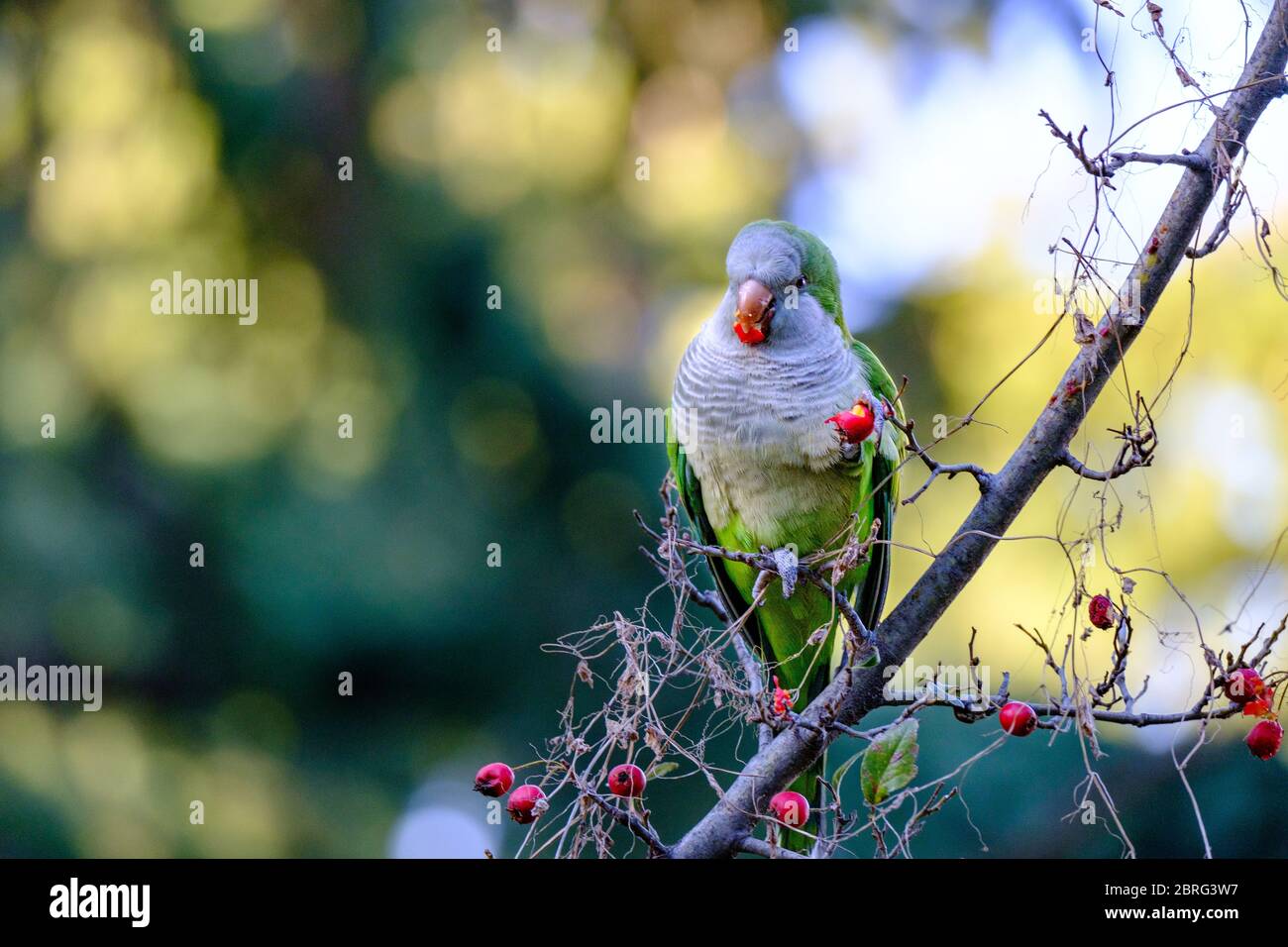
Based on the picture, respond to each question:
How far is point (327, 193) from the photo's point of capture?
2324 millimetres

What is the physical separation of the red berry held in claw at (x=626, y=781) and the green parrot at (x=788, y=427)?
472mm

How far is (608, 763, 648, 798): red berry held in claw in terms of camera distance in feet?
3.05

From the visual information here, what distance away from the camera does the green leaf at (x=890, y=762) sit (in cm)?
96

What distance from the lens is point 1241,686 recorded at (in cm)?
82

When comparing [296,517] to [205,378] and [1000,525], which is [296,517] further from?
[1000,525]

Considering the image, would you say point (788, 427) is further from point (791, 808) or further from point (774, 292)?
point (791, 808)

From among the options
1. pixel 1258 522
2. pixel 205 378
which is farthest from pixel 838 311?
pixel 205 378

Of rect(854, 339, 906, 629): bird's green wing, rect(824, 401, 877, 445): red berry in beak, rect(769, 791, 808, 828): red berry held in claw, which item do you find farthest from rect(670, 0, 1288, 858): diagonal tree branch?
rect(854, 339, 906, 629): bird's green wing

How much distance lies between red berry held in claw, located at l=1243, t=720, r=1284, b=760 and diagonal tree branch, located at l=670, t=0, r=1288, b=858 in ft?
0.85

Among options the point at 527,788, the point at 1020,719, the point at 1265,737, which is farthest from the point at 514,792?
the point at 1265,737

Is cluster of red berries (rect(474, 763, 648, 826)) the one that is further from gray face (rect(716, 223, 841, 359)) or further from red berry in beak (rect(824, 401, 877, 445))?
gray face (rect(716, 223, 841, 359))

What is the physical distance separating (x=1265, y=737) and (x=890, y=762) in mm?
306

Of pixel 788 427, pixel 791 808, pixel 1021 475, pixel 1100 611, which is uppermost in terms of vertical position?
pixel 788 427

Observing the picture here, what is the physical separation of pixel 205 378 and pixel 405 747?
84cm
